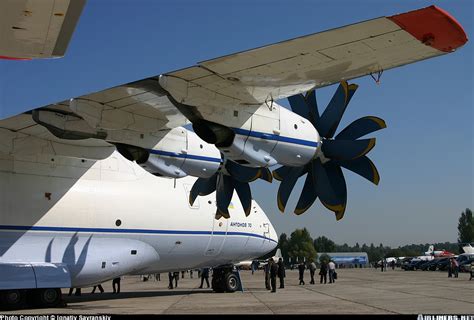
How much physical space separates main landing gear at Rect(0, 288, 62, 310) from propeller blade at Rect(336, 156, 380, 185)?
728 centimetres

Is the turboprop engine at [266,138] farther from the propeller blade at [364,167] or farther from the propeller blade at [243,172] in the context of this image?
the propeller blade at [243,172]

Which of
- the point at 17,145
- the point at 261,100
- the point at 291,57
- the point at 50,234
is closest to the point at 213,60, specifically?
the point at 291,57

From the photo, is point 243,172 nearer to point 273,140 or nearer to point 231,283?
point 273,140

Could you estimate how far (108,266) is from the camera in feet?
46.9

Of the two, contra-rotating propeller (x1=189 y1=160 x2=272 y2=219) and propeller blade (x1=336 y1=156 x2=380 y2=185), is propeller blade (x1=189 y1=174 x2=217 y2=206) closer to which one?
contra-rotating propeller (x1=189 y1=160 x2=272 y2=219)

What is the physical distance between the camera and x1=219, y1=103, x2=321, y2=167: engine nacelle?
33.4 ft

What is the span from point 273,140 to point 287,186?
202 centimetres

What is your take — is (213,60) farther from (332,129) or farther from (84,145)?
(84,145)

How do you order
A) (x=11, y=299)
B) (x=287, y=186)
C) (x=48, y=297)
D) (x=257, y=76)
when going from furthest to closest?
1. (x=48, y=297)
2. (x=11, y=299)
3. (x=287, y=186)
4. (x=257, y=76)

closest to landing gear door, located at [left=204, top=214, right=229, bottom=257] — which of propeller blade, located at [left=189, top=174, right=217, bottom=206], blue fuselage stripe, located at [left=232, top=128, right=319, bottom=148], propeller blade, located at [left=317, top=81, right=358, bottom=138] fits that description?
propeller blade, located at [left=189, top=174, right=217, bottom=206]

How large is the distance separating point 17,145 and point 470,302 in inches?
419

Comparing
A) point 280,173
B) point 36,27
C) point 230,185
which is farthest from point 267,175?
point 36,27

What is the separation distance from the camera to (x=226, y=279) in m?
18.8

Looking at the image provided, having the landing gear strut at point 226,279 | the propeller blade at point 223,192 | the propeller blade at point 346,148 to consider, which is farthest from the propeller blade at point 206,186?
the landing gear strut at point 226,279
